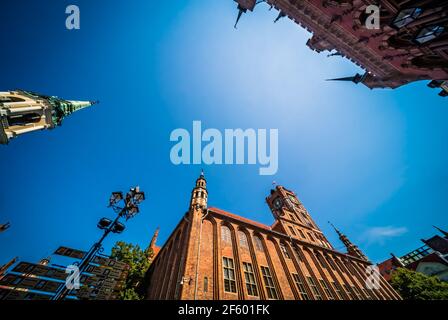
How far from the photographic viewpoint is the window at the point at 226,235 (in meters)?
16.1

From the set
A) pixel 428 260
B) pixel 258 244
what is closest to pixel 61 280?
pixel 258 244

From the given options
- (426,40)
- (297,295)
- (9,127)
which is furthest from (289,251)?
(9,127)

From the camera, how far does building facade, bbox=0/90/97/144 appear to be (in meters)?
17.4

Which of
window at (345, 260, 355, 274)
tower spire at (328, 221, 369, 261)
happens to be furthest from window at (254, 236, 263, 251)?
tower spire at (328, 221, 369, 261)

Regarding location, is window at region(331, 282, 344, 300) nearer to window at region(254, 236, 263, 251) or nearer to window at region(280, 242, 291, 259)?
window at region(280, 242, 291, 259)

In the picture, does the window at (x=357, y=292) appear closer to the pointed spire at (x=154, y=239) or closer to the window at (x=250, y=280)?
the window at (x=250, y=280)

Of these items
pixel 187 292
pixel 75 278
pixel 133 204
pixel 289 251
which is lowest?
pixel 75 278

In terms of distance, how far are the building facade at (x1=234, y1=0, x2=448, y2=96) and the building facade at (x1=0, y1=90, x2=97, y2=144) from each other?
24350mm

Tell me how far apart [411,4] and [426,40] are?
3.11 m

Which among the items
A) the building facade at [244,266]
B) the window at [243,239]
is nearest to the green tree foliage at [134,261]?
the building facade at [244,266]

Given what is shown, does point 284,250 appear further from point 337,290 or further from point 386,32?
point 386,32

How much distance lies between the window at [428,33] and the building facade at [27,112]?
3341 centimetres

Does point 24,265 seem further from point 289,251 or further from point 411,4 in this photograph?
point 411,4
